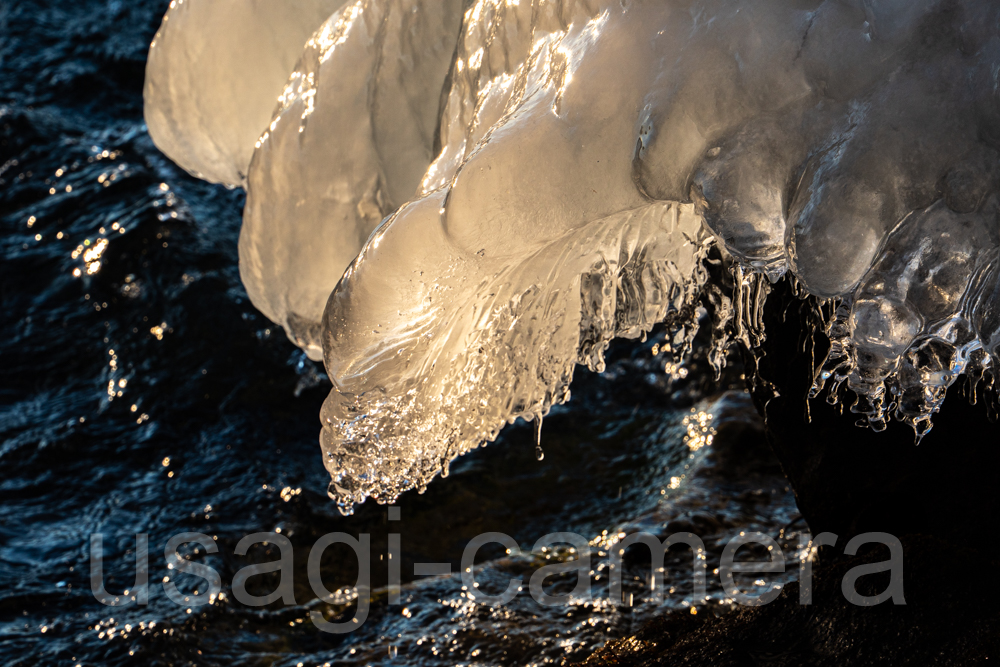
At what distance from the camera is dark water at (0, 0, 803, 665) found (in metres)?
2.29

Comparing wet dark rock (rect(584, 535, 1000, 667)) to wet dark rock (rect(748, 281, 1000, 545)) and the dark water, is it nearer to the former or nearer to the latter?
wet dark rock (rect(748, 281, 1000, 545))

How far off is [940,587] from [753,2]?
36.7 inches

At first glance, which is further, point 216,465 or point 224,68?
point 216,465

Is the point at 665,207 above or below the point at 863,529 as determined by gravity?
above

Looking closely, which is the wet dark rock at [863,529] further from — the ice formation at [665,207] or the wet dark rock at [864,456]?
the ice formation at [665,207]

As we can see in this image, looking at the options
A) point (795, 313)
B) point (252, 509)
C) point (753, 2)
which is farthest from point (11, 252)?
point (753, 2)

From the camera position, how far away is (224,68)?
7.06 feet

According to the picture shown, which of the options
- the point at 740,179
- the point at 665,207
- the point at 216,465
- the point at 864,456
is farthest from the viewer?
the point at 216,465

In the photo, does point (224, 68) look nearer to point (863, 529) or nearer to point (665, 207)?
point (665, 207)

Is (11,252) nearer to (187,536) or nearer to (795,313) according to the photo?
(187,536)

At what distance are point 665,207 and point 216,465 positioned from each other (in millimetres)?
2264

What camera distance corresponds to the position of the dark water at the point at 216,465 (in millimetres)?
2287

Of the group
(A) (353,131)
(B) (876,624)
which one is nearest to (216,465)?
(A) (353,131)

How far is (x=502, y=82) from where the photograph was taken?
1472 millimetres
